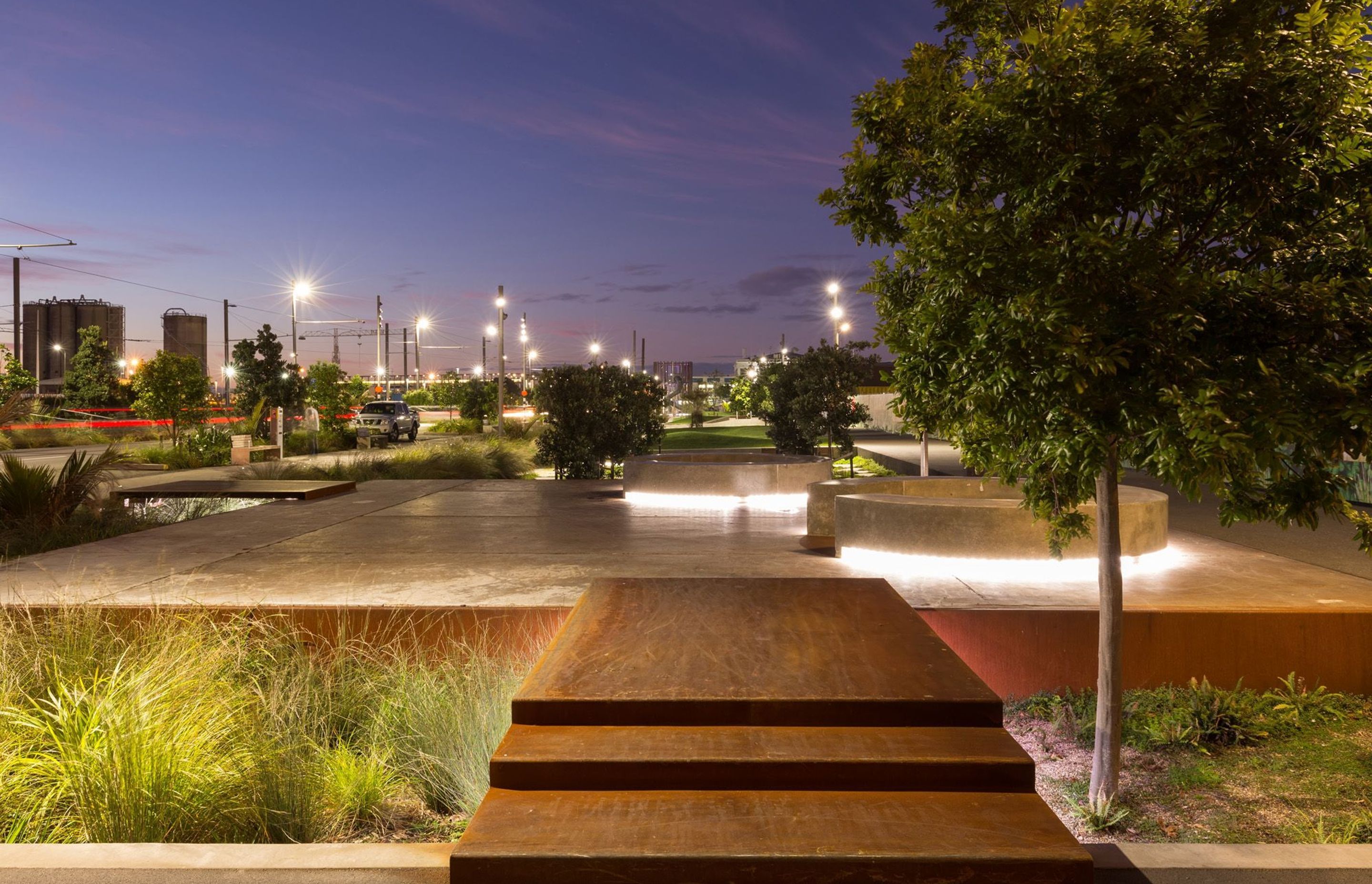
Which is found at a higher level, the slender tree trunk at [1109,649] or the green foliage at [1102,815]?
the slender tree trunk at [1109,649]

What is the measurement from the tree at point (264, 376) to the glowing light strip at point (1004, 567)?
98.3 ft

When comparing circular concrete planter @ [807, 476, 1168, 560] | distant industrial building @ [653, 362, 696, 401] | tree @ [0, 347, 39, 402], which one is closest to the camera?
circular concrete planter @ [807, 476, 1168, 560]

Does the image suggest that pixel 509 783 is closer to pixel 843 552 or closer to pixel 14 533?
pixel 843 552

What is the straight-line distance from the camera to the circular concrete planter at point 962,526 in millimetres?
8391

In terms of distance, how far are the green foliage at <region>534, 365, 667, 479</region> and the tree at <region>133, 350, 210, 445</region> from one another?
506 inches

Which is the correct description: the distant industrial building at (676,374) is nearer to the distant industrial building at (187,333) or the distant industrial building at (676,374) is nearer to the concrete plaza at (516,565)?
the distant industrial building at (187,333)

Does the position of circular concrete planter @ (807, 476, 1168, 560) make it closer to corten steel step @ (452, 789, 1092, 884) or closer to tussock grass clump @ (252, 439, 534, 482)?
corten steel step @ (452, 789, 1092, 884)

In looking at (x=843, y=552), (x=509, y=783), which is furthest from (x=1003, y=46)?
(x=843, y=552)

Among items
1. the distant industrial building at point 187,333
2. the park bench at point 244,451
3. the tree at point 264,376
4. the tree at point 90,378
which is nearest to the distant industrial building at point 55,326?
the distant industrial building at point 187,333

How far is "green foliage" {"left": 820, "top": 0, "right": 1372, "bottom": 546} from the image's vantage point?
3576 mm

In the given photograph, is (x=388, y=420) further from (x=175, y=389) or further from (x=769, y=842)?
(x=769, y=842)

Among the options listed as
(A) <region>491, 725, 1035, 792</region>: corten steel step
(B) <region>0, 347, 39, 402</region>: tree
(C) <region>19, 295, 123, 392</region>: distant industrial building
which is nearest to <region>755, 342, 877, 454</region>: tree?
(A) <region>491, 725, 1035, 792</region>: corten steel step

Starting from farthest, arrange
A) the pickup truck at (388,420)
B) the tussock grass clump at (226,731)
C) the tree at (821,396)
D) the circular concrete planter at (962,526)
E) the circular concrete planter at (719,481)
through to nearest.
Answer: the pickup truck at (388,420), the tree at (821,396), the circular concrete planter at (719,481), the circular concrete planter at (962,526), the tussock grass clump at (226,731)

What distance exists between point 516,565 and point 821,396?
15.5m
